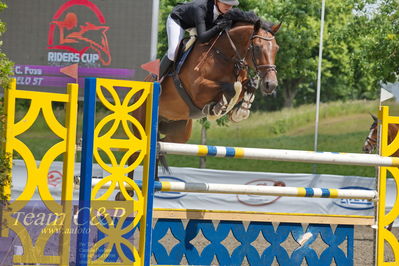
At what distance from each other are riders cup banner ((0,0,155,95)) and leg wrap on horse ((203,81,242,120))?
3.96 metres

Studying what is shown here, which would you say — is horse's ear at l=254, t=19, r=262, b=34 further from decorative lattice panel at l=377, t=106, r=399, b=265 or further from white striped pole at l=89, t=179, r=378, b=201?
white striped pole at l=89, t=179, r=378, b=201

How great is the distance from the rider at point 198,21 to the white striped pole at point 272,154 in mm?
1494

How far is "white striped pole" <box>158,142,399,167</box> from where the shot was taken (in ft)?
11.0

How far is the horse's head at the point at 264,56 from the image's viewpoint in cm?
447

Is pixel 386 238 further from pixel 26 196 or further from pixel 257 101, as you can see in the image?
pixel 257 101

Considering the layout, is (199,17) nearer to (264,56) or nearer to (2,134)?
(264,56)

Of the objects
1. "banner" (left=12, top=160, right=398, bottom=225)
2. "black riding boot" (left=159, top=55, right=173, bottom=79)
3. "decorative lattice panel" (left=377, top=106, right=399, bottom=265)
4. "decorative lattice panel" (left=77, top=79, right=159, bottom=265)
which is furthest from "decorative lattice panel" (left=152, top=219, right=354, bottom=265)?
"banner" (left=12, top=160, right=398, bottom=225)

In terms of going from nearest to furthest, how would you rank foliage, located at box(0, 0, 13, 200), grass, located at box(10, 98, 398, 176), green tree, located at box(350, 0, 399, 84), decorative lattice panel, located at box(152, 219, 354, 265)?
foliage, located at box(0, 0, 13, 200), decorative lattice panel, located at box(152, 219, 354, 265), green tree, located at box(350, 0, 399, 84), grass, located at box(10, 98, 398, 176)

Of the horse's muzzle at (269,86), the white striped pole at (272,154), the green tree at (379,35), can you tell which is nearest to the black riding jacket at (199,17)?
the horse's muzzle at (269,86)

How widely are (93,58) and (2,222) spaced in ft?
19.1

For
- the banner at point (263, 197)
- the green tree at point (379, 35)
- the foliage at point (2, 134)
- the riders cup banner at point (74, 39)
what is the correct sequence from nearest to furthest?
the foliage at point (2, 134)
the riders cup banner at point (74, 39)
the banner at point (263, 197)
the green tree at point (379, 35)

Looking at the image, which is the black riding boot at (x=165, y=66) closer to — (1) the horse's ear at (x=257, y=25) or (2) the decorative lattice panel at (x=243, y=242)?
(1) the horse's ear at (x=257, y=25)

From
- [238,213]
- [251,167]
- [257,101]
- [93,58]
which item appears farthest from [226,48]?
[257,101]

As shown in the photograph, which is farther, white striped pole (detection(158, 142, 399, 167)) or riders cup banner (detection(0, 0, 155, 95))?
riders cup banner (detection(0, 0, 155, 95))
